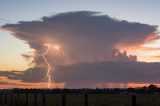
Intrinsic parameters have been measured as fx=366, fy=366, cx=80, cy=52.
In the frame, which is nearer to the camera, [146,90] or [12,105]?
[12,105]

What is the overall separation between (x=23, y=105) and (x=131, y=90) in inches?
4713

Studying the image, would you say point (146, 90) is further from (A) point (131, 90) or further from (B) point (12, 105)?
(B) point (12, 105)

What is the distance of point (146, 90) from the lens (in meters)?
155

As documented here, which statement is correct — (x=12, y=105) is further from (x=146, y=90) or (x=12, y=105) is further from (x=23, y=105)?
(x=146, y=90)

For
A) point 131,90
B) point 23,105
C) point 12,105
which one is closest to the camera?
point 23,105

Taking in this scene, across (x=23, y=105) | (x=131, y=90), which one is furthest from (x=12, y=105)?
(x=131, y=90)

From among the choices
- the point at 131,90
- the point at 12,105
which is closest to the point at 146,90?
the point at 131,90

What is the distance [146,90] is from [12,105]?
387ft

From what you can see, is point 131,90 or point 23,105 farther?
point 131,90

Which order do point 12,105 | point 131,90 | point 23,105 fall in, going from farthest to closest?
point 131,90, point 12,105, point 23,105

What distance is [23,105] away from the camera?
123ft

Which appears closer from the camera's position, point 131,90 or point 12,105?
point 12,105

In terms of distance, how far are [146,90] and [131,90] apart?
22.0ft
